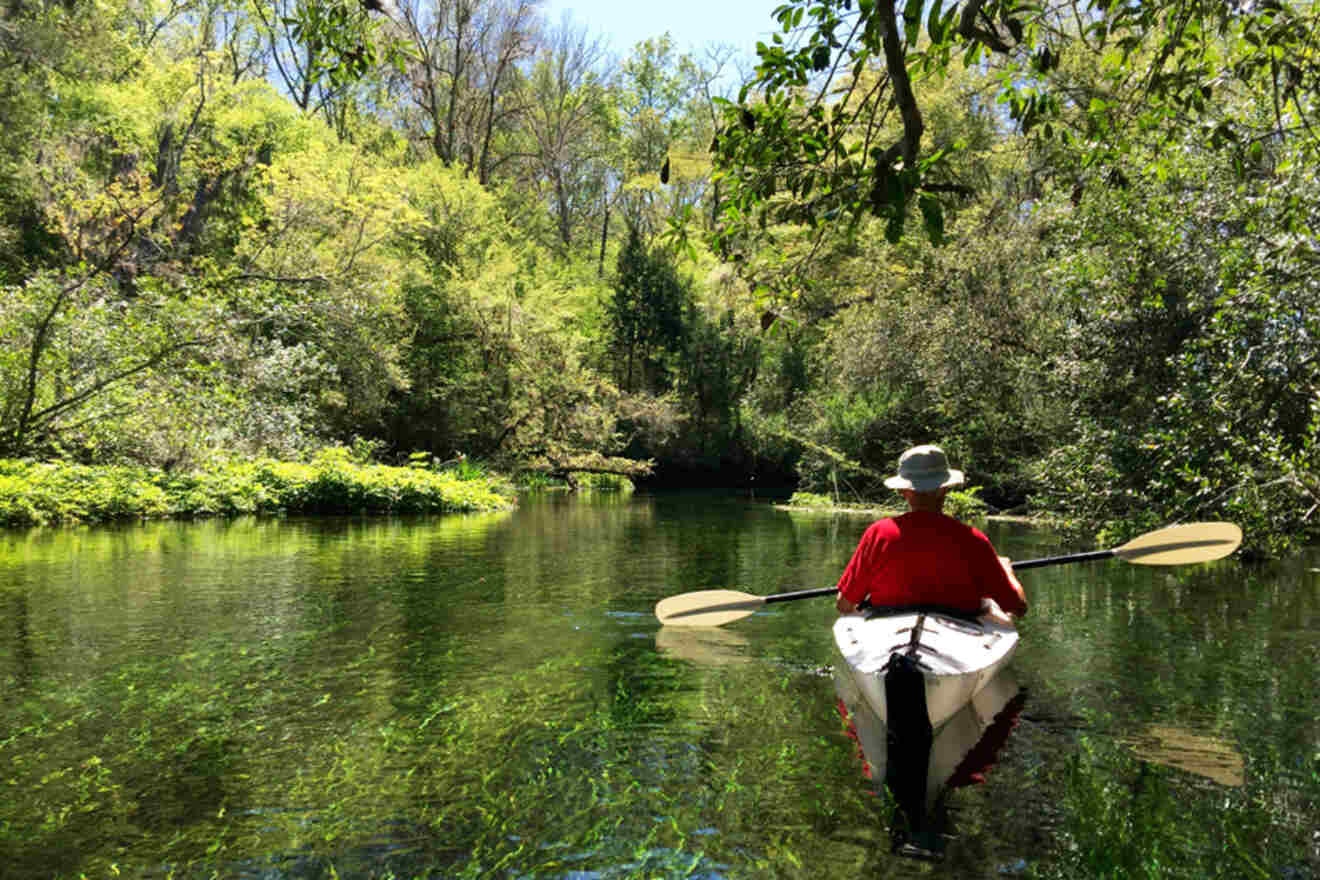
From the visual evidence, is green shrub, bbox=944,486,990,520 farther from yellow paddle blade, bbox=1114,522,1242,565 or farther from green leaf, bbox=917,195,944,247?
green leaf, bbox=917,195,944,247

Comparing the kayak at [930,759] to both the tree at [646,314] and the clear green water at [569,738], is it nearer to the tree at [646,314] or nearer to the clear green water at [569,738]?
the clear green water at [569,738]

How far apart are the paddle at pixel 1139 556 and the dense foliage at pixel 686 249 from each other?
2.06 m

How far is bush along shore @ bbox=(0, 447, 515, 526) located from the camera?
14453mm

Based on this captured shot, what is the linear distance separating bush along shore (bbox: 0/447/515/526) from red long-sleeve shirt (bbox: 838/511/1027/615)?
524 inches

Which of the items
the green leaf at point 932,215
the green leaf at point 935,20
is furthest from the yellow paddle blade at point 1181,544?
the green leaf at point 935,20

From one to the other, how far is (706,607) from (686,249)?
3652 mm

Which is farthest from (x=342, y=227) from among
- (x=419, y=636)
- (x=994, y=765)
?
(x=994, y=765)

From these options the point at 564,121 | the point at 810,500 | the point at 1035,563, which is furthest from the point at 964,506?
the point at 564,121

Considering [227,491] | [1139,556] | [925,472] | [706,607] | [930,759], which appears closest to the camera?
[930,759]

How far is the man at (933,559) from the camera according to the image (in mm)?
5195

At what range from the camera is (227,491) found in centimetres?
1692

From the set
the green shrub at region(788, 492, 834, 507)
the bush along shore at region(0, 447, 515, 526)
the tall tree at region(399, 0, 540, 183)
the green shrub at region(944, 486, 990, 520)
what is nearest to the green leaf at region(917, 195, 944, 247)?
the bush along shore at region(0, 447, 515, 526)

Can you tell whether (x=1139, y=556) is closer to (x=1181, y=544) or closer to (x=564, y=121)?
(x=1181, y=544)

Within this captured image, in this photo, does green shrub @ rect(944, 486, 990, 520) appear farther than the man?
Yes
